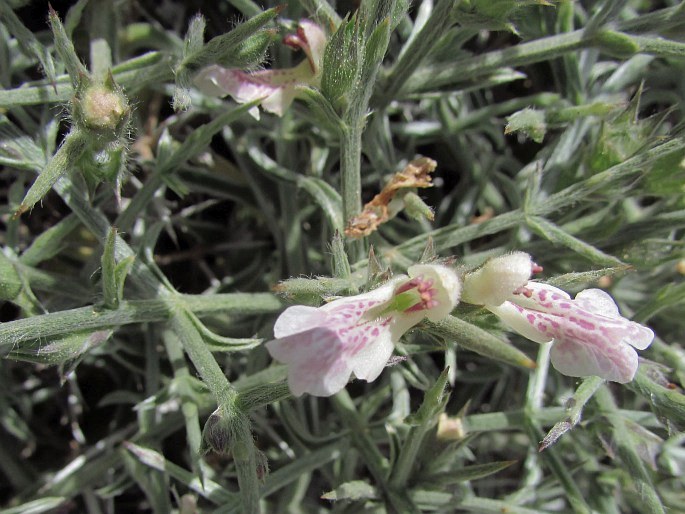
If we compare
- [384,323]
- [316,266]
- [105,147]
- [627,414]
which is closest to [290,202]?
[316,266]

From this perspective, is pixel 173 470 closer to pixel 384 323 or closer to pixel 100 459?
pixel 100 459

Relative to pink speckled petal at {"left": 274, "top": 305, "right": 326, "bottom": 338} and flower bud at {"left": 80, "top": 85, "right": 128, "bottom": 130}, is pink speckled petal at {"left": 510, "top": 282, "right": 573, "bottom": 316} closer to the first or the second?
pink speckled petal at {"left": 274, "top": 305, "right": 326, "bottom": 338}

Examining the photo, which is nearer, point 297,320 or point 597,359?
point 297,320

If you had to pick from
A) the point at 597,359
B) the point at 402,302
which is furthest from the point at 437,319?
the point at 597,359

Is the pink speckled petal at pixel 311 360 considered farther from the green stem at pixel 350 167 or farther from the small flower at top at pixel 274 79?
the small flower at top at pixel 274 79

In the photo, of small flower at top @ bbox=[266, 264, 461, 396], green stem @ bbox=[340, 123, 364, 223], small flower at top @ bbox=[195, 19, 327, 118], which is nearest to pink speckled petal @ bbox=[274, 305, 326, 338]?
small flower at top @ bbox=[266, 264, 461, 396]

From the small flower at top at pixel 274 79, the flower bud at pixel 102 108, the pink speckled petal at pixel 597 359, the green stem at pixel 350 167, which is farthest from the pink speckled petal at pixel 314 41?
the pink speckled petal at pixel 597 359

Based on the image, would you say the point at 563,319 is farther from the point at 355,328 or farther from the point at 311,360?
the point at 311,360
